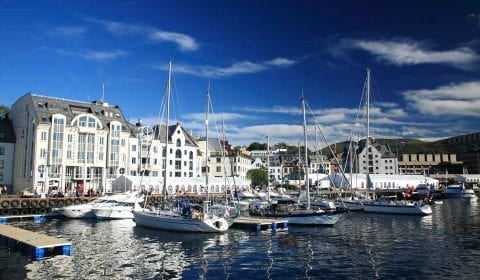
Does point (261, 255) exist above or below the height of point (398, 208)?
below

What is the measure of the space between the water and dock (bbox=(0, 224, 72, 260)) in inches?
34.2

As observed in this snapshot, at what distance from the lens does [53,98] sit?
94.7 meters

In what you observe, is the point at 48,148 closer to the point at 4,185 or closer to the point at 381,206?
the point at 4,185

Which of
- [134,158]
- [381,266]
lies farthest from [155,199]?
[381,266]

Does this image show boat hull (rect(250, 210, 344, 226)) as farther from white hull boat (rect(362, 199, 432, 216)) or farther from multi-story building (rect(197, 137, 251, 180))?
multi-story building (rect(197, 137, 251, 180))

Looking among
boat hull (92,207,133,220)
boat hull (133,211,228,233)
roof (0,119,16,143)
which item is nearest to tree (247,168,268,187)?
roof (0,119,16,143)

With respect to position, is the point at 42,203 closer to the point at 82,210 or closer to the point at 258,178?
the point at 82,210

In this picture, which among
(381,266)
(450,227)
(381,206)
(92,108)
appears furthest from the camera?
(92,108)

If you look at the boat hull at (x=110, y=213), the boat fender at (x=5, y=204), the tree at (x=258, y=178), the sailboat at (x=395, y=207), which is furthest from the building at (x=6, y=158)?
the tree at (x=258, y=178)

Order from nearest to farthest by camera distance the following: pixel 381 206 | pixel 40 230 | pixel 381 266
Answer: pixel 381 266 < pixel 40 230 < pixel 381 206

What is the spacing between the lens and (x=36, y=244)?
105 ft

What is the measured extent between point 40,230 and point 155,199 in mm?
37742

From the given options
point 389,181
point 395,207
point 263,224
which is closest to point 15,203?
point 263,224

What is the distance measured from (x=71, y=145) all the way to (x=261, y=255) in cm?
6961
